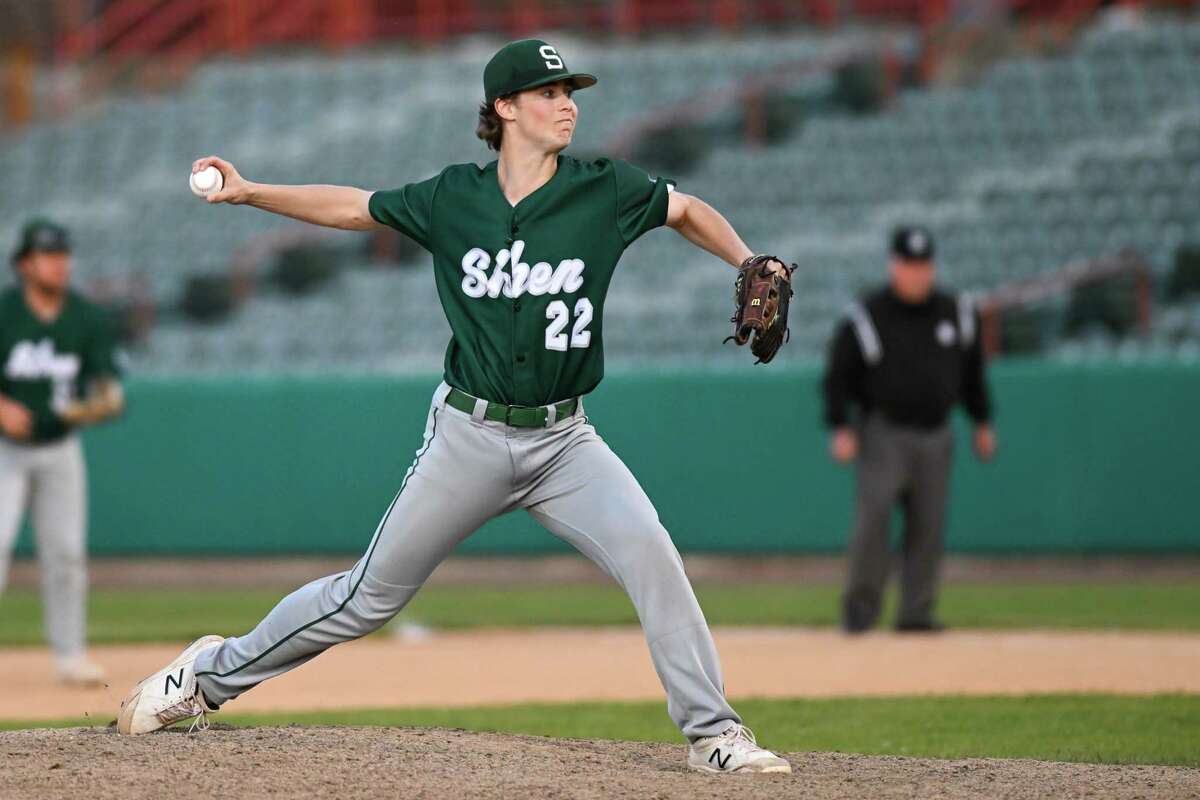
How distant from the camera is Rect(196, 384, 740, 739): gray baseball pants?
499cm

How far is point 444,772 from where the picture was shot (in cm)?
488

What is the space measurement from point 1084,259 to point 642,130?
5252 millimetres

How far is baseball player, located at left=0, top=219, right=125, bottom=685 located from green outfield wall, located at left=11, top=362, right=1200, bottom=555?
18.9ft

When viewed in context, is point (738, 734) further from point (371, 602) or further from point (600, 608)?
point (600, 608)

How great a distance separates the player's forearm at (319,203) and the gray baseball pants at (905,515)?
5298mm

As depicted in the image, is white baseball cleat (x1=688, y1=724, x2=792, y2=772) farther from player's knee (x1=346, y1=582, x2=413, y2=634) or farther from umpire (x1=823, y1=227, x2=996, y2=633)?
umpire (x1=823, y1=227, x2=996, y2=633)

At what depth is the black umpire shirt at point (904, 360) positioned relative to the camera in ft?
32.6

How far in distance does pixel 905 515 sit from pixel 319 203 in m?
5.71

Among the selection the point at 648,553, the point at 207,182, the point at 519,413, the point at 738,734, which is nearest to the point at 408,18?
the point at 207,182

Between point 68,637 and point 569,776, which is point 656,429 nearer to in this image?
point 68,637

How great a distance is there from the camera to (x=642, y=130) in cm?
1969

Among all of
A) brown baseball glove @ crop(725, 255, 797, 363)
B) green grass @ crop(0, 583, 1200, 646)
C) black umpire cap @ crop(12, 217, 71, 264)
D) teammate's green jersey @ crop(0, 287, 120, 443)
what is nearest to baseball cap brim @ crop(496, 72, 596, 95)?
brown baseball glove @ crop(725, 255, 797, 363)

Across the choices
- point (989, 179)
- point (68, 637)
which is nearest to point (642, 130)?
point (989, 179)

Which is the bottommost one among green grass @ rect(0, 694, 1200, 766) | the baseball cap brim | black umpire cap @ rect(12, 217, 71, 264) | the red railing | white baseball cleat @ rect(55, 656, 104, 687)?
white baseball cleat @ rect(55, 656, 104, 687)
